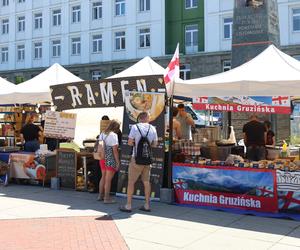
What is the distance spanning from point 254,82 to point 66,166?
4.59 meters

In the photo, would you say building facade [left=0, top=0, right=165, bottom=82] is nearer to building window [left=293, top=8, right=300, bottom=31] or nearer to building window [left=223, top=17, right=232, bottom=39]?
building window [left=223, top=17, right=232, bottom=39]

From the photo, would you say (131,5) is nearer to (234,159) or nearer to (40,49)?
(40,49)

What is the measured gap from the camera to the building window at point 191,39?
127 ft

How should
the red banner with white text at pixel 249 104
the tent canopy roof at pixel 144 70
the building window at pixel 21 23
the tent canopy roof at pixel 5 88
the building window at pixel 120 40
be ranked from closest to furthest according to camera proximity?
1. the tent canopy roof at pixel 144 70
2. the tent canopy roof at pixel 5 88
3. the red banner with white text at pixel 249 104
4. the building window at pixel 120 40
5. the building window at pixel 21 23

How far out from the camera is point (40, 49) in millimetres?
47188

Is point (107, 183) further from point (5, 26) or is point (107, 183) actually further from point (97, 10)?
point (5, 26)

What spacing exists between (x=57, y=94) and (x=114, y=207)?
331 cm

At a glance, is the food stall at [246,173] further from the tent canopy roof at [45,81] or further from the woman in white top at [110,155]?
the tent canopy roof at [45,81]

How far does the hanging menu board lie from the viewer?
34.0 ft

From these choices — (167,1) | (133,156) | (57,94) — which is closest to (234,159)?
(133,156)

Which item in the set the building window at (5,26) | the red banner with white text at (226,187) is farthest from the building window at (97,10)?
the red banner with white text at (226,187)

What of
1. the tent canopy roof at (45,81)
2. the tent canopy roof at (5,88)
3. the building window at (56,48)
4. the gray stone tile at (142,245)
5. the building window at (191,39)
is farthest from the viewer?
the building window at (56,48)

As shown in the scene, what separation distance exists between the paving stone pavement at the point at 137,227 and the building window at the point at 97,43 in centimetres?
3534

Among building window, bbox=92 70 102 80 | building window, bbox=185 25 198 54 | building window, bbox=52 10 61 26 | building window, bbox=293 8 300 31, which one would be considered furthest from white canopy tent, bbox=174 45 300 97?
building window, bbox=52 10 61 26
